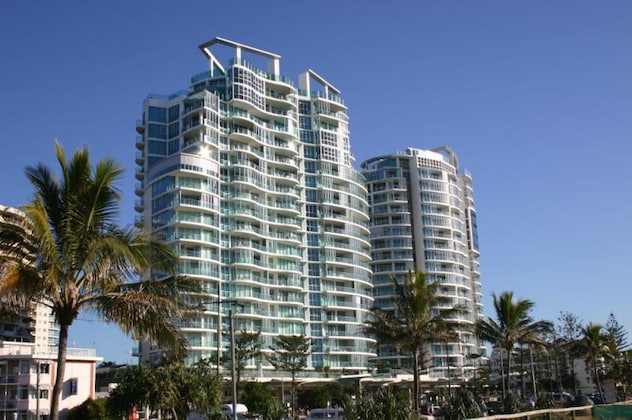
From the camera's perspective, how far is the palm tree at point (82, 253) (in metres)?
15.2

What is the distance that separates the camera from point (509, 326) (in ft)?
160

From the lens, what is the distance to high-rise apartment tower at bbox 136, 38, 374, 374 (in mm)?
93688

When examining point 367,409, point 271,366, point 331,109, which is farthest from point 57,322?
point 331,109

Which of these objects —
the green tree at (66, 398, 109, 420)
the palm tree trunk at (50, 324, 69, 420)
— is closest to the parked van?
the green tree at (66, 398, 109, 420)

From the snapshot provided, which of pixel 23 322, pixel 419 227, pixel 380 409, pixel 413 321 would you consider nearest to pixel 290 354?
pixel 413 321

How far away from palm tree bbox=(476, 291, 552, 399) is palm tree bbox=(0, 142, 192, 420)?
120 ft

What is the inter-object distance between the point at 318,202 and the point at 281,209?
9728mm

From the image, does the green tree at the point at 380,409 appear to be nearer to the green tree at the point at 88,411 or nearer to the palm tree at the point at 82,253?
the palm tree at the point at 82,253

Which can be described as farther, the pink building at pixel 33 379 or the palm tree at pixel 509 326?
the pink building at pixel 33 379

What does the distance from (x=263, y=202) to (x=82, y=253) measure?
8865 cm

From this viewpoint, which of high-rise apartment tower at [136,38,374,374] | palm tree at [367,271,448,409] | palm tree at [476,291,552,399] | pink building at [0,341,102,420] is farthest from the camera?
high-rise apartment tower at [136,38,374,374]

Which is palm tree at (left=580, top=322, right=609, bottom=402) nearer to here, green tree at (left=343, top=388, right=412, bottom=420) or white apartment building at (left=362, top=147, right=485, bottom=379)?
green tree at (left=343, top=388, right=412, bottom=420)

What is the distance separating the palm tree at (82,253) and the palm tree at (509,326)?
36514 millimetres

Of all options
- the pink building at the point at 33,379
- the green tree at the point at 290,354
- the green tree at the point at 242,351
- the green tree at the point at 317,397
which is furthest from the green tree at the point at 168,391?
the green tree at the point at 290,354
